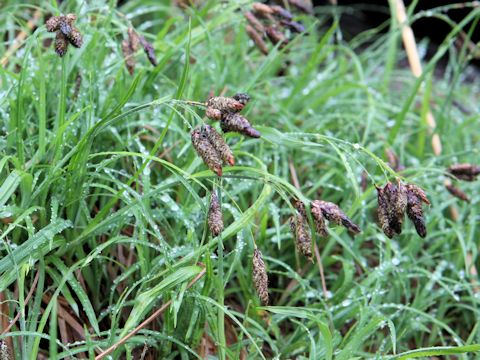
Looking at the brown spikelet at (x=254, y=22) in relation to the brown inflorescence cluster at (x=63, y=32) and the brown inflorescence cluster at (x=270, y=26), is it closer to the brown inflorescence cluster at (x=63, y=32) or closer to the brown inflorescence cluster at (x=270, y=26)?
the brown inflorescence cluster at (x=270, y=26)

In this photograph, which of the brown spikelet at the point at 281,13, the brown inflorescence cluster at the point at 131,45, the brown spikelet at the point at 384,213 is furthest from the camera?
the brown spikelet at the point at 281,13

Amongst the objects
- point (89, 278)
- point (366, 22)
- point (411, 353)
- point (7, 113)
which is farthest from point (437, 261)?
point (366, 22)

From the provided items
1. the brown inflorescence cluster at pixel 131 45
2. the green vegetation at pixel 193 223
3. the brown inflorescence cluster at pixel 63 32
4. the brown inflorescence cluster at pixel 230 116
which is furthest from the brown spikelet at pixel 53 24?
the brown inflorescence cluster at pixel 230 116

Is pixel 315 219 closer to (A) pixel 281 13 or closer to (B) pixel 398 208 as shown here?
(B) pixel 398 208

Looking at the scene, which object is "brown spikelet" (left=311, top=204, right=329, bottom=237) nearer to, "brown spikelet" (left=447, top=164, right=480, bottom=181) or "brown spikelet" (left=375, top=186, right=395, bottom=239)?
"brown spikelet" (left=375, top=186, right=395, bottom=239)

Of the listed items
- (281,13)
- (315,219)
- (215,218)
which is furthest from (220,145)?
(281,13)

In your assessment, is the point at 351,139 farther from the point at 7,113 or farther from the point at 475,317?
the point at 7,113
